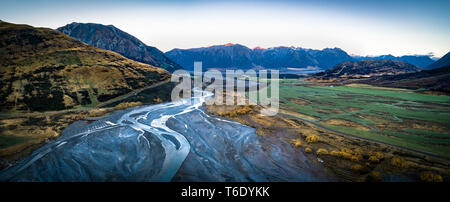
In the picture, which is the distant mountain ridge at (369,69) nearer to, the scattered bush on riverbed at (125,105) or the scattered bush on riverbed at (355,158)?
the scattered bush on riverbed at (355,158)

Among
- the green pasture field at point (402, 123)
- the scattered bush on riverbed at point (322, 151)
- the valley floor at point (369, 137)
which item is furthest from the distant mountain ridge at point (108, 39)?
the scattered bush on riverbed at point (322, 151)

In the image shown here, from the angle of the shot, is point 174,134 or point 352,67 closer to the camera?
point 174,134

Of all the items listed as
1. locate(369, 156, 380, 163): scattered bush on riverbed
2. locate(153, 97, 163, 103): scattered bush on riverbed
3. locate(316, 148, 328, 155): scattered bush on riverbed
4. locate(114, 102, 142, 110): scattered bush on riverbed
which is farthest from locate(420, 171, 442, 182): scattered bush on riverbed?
locate(153, 97, 163, 103): scattered bush on riverbed

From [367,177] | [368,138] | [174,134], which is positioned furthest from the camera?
[174,134]

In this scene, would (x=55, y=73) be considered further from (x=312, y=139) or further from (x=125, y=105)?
(x=312, y=139)

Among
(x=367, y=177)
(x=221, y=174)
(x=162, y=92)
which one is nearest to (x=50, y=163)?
(x=221, y=174)

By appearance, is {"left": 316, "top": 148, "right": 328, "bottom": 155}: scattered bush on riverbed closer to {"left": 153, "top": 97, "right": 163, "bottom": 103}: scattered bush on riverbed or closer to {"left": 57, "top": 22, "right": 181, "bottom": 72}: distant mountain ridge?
{"left": 153, "top": 97, "right": 163, "bottom": 103}: scattered bush on riverbed

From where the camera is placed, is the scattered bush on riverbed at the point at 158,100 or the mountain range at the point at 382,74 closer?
the scattered bush on riverbed at the point at 158,100

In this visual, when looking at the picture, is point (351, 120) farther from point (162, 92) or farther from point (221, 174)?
point (162, 92)
